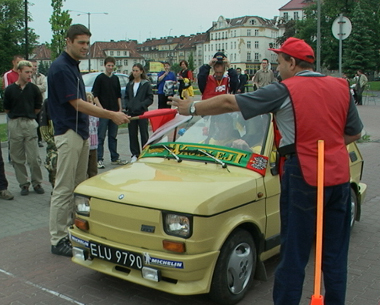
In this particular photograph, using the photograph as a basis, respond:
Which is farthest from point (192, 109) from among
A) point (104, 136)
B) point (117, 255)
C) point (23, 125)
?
point (104, 136)

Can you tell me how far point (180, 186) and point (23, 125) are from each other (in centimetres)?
467

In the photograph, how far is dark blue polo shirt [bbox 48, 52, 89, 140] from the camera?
5.06 m

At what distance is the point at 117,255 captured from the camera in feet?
12.8

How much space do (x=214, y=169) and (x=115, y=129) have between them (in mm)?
6230

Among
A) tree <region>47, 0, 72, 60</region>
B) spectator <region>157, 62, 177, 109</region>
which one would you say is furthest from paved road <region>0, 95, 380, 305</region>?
→ tree <region>47, 0, 72, 60</region>

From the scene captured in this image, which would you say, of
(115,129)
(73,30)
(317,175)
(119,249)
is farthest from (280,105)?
(115,129)

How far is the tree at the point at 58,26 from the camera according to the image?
59.1 metres

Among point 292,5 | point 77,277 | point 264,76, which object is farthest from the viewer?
point 292,5

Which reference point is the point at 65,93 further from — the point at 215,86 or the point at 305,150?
the point at 215,86

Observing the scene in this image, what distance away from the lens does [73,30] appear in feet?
16.9

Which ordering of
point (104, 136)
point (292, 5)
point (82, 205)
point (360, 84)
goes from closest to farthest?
point (82, 205), point (104, 136), point (360, 84), point (292, 5)

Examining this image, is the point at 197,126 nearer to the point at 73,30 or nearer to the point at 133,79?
the point at 73,30

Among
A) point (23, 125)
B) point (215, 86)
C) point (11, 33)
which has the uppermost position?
point (11, 33)

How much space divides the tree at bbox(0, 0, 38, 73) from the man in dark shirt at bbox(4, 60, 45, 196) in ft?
184
